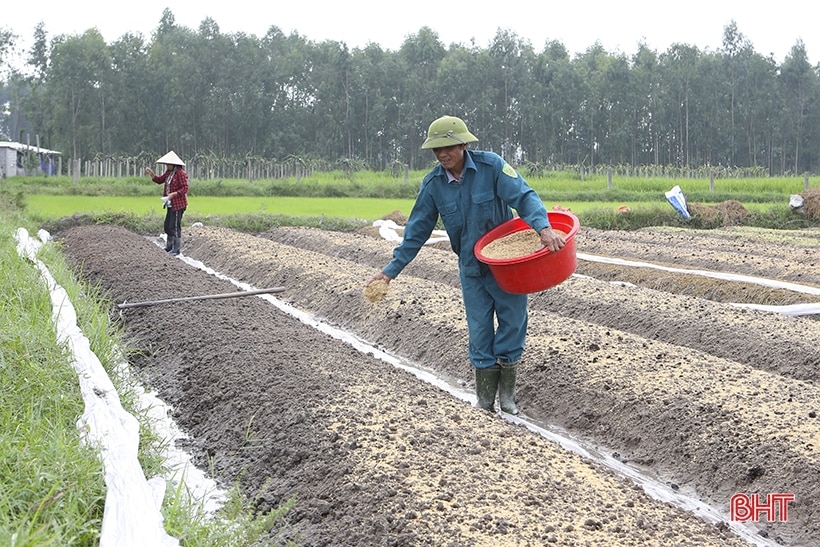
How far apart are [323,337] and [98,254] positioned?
19.1 ft

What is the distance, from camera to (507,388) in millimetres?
5469

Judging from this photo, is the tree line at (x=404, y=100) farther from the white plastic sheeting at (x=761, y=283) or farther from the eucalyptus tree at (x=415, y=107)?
the white plastic sheeting at (x=761, y=283)

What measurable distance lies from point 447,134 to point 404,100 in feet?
170

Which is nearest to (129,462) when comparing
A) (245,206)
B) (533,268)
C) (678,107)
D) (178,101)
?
(533,268)

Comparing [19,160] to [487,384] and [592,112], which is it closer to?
[592,112]

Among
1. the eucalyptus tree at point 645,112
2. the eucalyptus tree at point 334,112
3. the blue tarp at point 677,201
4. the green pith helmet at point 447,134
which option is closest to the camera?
the green pith helmet at point 447,134

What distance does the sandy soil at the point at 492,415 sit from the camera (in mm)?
3488

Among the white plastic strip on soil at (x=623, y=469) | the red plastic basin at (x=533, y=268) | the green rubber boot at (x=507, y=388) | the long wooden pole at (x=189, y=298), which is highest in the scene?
the red plastic basin at (x=533, y=268)

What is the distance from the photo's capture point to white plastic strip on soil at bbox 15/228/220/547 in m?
2.83

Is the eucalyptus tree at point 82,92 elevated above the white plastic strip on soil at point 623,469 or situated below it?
above

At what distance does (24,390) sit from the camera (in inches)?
173

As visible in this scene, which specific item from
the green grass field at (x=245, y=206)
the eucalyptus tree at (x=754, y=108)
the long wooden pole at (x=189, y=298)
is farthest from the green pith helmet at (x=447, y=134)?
the eucalyptus tree at (x=754, y=108)

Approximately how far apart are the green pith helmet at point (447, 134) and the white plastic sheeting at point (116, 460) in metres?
2.03

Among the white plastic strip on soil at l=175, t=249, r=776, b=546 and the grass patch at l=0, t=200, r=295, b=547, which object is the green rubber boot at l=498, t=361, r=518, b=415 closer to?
the white plastic strip on soil at l=175, t=249, r=776, b=546
